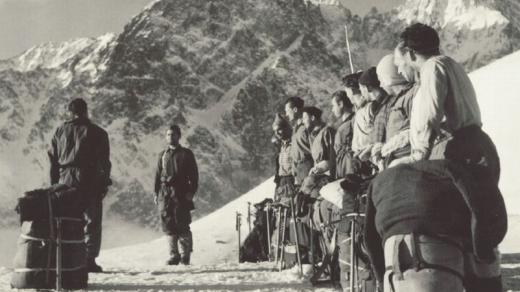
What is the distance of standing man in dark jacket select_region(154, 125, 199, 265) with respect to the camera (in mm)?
9625

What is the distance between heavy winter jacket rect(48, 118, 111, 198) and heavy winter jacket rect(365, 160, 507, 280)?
4.36 metres

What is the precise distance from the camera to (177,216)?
9625mm

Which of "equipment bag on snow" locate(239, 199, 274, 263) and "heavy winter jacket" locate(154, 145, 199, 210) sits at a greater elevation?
"heavy winter jacket" locate(154, 145, 199, 210)

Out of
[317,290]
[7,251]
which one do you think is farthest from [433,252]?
[7,251]

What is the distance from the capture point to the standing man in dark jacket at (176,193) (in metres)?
9.62

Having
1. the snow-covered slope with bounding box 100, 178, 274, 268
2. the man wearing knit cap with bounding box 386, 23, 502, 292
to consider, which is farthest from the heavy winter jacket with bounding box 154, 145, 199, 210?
the man wearing knit cap with bounding box 386, 23, 502, 292

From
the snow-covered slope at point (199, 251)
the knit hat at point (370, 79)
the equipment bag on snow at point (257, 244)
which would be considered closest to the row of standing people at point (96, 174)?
the equipment bag on snow at point (257, 244)

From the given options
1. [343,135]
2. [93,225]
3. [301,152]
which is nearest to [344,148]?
[343,135]

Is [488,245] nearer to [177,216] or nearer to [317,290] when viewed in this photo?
[317,290]

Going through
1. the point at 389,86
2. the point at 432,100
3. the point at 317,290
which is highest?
the point at 389,86

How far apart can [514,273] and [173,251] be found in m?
4.32

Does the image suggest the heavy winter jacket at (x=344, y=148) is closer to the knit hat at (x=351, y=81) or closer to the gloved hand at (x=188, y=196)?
the knit hat at (x=351, y=81)

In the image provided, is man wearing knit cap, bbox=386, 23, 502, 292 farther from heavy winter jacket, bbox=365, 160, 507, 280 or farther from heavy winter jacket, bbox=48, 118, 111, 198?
heavy winter jacket, bbox=48, 118, 111, 198

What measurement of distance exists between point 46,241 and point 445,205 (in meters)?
4.08
